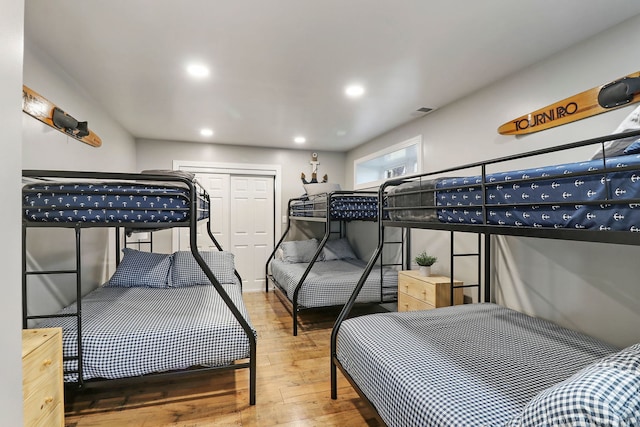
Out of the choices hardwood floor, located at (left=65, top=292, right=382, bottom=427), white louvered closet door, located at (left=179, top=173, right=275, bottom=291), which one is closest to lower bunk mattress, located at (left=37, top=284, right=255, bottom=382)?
hardwood floor, located at (left=65, top=292, right=382, bottom=427)

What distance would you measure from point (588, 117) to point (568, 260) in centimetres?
88

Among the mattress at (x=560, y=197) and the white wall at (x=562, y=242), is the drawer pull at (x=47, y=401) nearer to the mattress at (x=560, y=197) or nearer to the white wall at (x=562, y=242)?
the mattress at (x=560, y=197)

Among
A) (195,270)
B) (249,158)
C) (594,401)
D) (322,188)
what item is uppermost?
(249,158)

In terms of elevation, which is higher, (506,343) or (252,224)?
(252,224)

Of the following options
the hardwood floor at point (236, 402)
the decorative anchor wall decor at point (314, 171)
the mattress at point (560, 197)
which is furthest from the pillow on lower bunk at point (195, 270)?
the mattress at point (560, 197)

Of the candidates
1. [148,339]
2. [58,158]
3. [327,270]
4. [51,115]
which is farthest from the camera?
[327,270]

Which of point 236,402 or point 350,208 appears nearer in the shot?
point 236,402

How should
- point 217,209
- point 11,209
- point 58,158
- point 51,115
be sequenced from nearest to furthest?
point 11,209, point 51,115, point 58,158, point 217,209

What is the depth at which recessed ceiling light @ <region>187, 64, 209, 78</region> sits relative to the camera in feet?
7.26

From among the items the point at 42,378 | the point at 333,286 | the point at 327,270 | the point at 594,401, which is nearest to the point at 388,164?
the point at 327,270

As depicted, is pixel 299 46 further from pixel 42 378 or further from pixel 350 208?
pixel 42 378

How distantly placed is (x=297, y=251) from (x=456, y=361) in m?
3.16

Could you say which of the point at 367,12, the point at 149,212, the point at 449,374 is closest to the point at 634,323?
the point at 449,374

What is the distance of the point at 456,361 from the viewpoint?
1.40 metres
